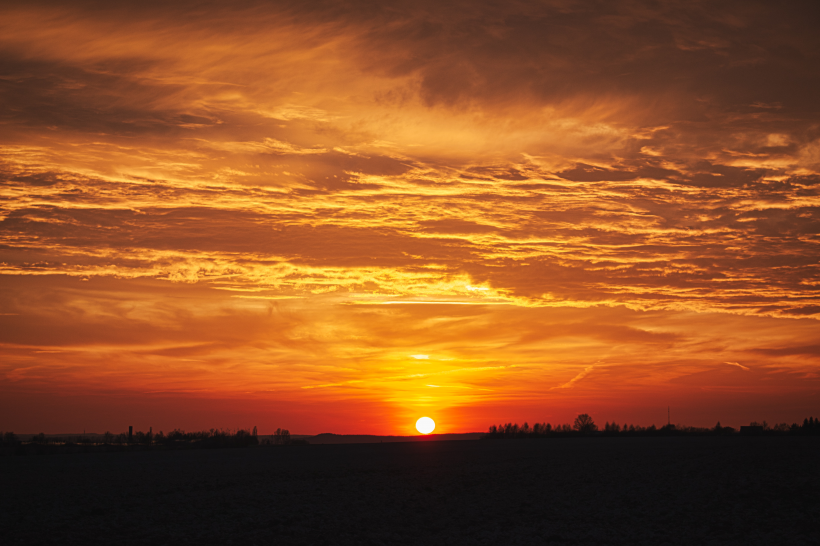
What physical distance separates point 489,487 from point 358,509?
36.4 ft

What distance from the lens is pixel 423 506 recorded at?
32.9m

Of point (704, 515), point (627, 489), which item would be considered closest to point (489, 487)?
point (627, 489)

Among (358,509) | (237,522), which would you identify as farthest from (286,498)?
(237,522)

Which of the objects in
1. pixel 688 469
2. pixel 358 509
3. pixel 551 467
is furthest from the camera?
pixel 551 467

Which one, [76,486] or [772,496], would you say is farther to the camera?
[76,486]

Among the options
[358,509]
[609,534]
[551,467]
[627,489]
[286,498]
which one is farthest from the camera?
[551,467]

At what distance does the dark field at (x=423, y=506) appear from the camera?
83.3 ft

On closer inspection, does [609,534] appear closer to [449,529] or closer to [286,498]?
[449,529]

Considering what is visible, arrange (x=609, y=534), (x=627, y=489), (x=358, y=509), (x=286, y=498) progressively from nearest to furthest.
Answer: (x=609, y=534) → (x=358, y=509) → (x=286, y=498) → (x=627, y=489)

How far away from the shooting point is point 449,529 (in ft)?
Answer: 89.6

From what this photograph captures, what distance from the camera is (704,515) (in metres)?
29.3

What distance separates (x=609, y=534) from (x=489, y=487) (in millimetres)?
14668

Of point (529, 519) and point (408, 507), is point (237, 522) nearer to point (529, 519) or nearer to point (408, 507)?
point (408, 507)

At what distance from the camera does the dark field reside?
999 inches
